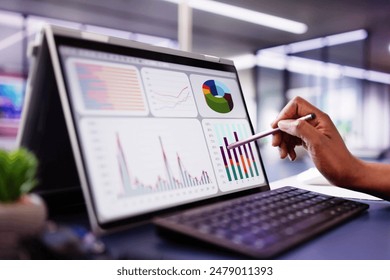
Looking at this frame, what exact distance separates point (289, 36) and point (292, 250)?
239 inches

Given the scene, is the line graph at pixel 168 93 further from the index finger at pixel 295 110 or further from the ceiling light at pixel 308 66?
the ceiling light at pixel 308 66

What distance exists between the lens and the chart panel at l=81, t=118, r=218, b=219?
16.0 inches

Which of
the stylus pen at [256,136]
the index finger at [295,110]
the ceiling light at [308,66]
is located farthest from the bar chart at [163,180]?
the ceiling light at [308,66]

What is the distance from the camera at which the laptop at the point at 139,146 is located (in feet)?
1.30

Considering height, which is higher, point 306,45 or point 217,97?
point 306,45

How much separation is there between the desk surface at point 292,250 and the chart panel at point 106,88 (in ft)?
0.52

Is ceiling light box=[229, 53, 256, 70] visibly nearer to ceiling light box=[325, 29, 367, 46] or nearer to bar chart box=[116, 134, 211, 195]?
ceiling light box=[325, 29, 367, 46]

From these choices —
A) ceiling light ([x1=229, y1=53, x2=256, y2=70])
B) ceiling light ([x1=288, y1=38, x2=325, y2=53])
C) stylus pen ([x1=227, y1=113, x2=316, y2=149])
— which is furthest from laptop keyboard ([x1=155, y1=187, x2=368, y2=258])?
ceiling light ([x1=229, y1=53, x2=256, y2=70])

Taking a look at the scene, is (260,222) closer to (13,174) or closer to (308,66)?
(13,174)

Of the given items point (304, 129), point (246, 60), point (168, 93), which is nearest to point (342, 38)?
point (246, 60)

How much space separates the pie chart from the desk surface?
274 mm

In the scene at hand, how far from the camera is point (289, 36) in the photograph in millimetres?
5934
